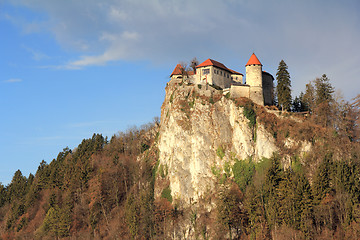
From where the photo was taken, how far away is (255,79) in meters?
77.9

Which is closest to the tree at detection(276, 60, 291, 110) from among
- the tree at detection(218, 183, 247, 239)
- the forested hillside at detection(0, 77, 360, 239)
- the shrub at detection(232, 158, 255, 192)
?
the forested hillside at detection(0, 77, 360, 239)

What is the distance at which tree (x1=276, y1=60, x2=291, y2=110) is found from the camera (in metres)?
74.1

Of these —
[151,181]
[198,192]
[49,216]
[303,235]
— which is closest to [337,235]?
[303,235]

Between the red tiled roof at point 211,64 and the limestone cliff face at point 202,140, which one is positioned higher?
the red tiled roof at point 211,64

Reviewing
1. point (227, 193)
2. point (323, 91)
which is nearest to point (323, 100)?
point (323, 91)

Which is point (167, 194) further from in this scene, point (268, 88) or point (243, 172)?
point (268, 88)

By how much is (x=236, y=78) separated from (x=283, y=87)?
1417 centimetres

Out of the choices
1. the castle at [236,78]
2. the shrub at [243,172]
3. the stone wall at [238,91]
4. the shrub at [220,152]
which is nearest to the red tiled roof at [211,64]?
the castle at [236,78]

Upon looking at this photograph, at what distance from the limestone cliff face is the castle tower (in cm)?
415

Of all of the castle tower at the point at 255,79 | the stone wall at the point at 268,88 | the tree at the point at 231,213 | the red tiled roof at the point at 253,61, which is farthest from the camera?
the stone wall at the point at 268,88

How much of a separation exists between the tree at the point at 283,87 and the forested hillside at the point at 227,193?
9.15 ft

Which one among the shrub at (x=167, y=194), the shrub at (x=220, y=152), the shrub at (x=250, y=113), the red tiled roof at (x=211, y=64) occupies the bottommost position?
the shrub at (x=167, y=194)

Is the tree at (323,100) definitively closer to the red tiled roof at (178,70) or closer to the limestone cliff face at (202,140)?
the limestone cliff face at (202,140)

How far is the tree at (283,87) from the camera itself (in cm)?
7406
